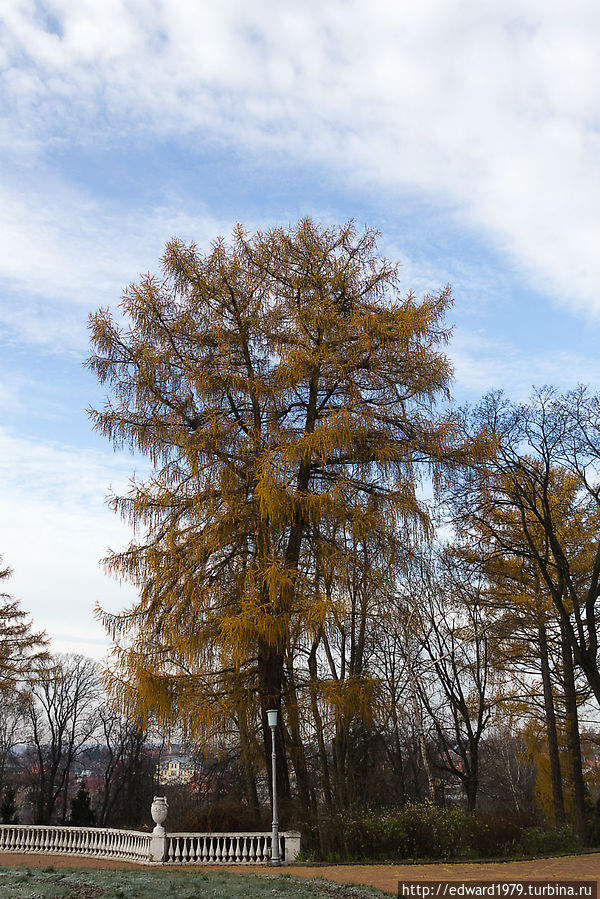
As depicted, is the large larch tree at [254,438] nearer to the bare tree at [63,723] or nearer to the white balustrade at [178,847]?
the white balustrade at [178,847]

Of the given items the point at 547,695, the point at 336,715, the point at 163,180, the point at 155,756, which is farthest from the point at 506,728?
the point at 155,756

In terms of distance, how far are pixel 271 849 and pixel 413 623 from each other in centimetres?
852

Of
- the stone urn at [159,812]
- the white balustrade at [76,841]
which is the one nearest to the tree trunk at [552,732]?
the stone urn at [159,812]

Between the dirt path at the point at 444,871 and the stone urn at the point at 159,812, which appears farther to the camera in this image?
the stone urn at the point at 159,812

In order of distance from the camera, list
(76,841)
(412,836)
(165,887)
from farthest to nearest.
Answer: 1. (76,841)
2. (412,836)
3. (165,887)

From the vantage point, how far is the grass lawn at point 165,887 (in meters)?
8.00

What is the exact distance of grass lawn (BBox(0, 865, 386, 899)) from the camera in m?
8.00

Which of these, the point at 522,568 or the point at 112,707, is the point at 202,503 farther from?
the point at 522,568

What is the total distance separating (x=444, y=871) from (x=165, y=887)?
416cm

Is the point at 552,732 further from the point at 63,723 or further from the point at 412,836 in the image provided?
the point at 63,723

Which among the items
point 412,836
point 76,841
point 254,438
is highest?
point 254,438

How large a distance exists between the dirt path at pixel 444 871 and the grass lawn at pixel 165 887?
0.71 meters

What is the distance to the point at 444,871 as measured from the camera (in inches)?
408

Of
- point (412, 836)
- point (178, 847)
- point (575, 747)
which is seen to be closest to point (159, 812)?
point (178, 847)
